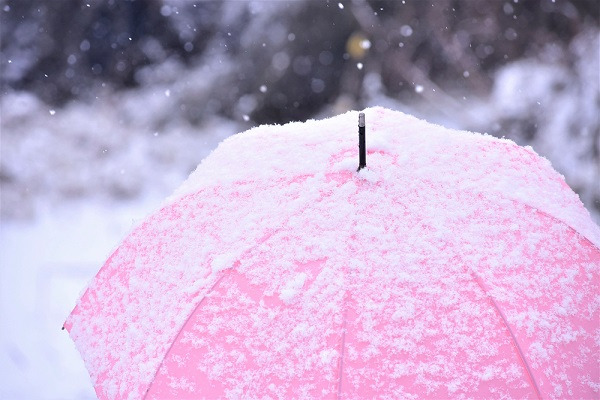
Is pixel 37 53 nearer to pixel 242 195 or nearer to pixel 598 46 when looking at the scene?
pixel 598 46

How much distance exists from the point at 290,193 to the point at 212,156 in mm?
401

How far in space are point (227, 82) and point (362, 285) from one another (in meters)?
4.90

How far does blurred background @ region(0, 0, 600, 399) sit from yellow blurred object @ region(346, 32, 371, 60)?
0.01 m

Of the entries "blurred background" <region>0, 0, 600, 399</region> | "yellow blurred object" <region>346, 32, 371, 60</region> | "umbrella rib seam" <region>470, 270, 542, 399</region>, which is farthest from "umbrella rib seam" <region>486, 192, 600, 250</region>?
"yellow blurred object" <region>346, 32, 371, 60</region>

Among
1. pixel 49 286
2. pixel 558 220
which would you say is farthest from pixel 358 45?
pixel 558 220

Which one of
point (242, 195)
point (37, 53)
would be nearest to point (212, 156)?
point (242, 195)

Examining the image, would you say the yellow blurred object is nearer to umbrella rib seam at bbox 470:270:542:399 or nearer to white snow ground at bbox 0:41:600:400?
white snow ground at bbox 0:41:600:400

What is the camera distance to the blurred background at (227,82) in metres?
5.70

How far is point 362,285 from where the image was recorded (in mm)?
1495

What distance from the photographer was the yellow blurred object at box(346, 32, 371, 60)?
5.98 meters

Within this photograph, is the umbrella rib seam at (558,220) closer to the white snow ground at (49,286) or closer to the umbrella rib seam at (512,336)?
the umbrella rib seam at (512,336)

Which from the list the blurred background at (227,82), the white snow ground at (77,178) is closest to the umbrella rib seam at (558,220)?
the white snow ground at (77,178)

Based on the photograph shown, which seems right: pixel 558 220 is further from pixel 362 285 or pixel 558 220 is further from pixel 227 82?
pixel 227 82

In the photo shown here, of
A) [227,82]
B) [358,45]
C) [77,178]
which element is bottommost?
[77,178]
